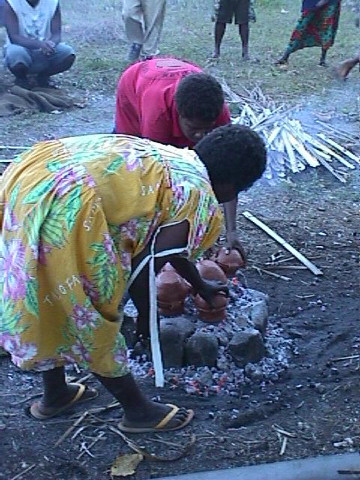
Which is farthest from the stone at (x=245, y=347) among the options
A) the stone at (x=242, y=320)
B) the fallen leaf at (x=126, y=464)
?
the fallen leaf at (x=126, y=464)

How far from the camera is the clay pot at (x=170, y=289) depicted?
3.58m

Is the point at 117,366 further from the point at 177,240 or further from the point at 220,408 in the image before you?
the point at 220,408

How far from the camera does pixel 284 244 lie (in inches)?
195

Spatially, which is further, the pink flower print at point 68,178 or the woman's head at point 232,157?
the woman's head at point 232,157

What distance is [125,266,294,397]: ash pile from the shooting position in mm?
3514

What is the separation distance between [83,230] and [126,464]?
39.0 inches

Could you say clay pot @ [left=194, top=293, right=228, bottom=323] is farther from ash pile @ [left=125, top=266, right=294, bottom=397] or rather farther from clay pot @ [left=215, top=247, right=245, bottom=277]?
clay pot @ [left=215, top=247, right=245, bottom=277]

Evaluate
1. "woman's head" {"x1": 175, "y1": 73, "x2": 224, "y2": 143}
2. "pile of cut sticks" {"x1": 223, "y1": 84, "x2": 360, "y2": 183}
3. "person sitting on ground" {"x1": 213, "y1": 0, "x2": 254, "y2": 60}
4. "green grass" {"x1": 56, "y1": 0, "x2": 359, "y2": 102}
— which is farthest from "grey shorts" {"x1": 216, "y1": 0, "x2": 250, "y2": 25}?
"woman's head" {"x1": 175, "y1": 73, "x2": 224, "y2": 143}

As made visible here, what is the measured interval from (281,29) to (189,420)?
418 inches

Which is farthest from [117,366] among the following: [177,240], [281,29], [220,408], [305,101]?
[281,29]

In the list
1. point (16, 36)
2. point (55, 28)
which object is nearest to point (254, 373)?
point (16, 36)

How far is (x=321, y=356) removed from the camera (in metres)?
3.76

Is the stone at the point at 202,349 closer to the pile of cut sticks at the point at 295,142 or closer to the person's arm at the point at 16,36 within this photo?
the pile of cut sticks at the point at 295,142

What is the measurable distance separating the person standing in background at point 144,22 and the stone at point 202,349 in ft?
23.1
